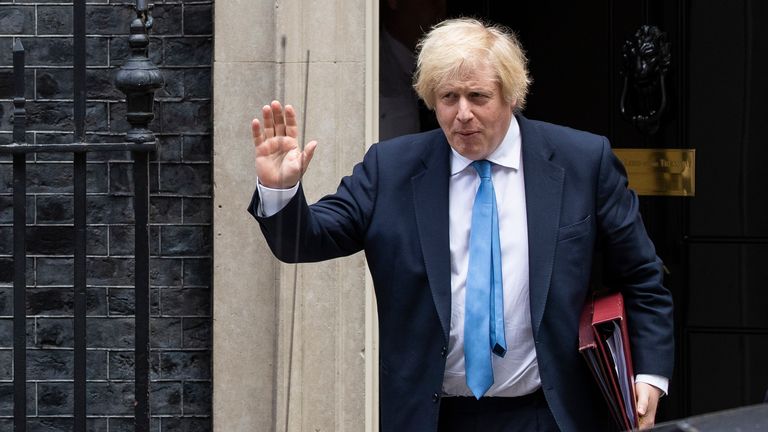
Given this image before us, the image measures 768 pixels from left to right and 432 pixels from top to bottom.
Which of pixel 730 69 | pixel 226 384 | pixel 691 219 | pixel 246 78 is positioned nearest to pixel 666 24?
pixel 730 69

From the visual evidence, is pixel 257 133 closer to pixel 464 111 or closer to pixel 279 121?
pixel 279 121

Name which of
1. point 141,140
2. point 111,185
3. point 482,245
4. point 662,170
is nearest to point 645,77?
point 662,170

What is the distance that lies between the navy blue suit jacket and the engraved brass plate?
2.67 metres

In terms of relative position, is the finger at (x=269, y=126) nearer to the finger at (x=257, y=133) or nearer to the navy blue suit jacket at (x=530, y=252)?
the finger at (x=257, y=133)

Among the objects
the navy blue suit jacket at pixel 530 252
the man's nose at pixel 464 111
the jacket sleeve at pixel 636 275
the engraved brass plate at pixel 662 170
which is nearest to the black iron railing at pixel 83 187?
the navy blue suit jacket at pixel 530 252

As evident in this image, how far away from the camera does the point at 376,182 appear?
4.16 m

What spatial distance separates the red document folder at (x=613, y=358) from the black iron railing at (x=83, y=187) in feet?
5.65

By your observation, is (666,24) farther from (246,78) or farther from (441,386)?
(441,386)

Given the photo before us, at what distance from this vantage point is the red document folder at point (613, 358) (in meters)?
3.93

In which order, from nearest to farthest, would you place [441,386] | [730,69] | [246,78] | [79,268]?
[441,386] → [79,268] → [246,78] → [730,69]

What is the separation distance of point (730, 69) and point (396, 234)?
3092mm

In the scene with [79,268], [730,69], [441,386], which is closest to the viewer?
[441,386]

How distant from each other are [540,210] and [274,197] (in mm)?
714

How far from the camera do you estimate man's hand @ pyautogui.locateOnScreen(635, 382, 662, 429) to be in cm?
398
